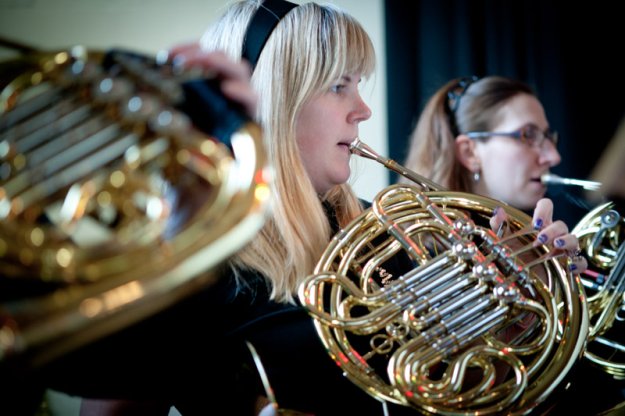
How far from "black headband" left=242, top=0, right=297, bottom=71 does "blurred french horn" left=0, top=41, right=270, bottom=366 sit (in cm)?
52

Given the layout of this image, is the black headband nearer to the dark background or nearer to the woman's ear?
the woman's ear

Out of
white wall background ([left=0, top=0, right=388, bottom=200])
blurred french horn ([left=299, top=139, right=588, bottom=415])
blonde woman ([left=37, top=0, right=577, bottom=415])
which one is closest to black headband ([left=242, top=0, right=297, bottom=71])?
blonde woman ([left=37, top=0, right=577, bottom=415])

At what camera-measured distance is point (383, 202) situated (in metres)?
1.18

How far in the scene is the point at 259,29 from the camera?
1299 millimetres

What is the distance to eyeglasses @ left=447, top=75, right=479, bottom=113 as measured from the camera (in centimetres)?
196

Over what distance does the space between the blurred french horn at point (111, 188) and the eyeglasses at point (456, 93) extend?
127cm

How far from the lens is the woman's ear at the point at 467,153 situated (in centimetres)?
190

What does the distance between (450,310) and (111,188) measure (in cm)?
57

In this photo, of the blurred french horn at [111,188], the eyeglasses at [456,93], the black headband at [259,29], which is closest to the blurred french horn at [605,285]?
the eyeglasses at [456,93]

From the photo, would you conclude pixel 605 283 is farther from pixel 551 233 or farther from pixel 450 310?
pixel 450 310

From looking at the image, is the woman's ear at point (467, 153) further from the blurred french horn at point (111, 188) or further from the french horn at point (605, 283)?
the blurred french horn at point (111, 188)

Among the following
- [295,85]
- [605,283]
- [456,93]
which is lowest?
[605,283]

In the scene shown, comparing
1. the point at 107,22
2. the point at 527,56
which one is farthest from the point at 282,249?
the point at 527,56

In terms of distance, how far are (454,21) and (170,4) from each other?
95 cm
